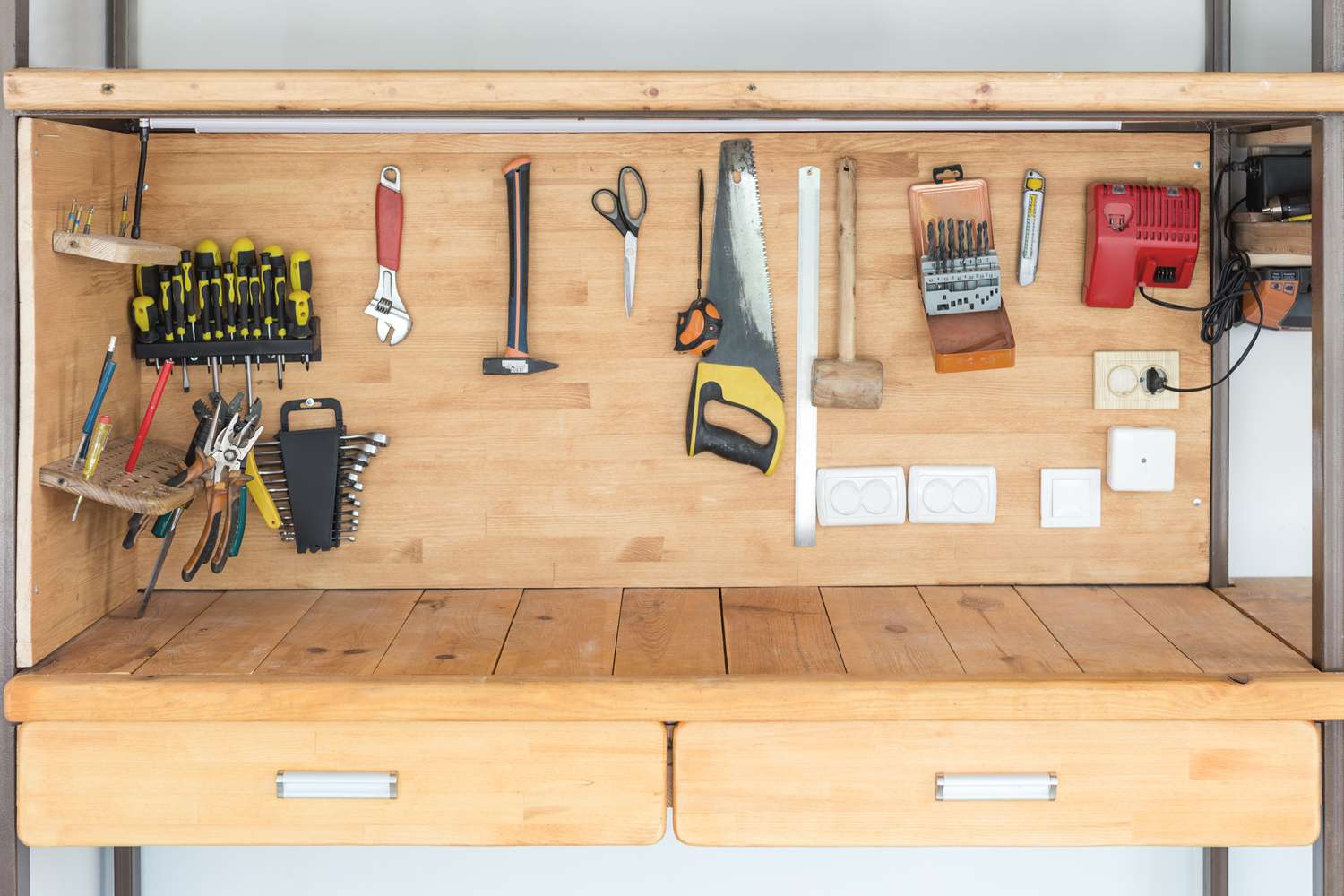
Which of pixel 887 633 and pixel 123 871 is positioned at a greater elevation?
pixel 887 633

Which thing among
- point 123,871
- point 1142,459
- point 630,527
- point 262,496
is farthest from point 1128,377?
point 123,871

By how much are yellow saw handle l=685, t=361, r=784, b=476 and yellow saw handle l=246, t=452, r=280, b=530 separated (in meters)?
0.61

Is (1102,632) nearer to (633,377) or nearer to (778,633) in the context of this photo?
(778,633)

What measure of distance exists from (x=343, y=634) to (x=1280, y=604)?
1297 mm

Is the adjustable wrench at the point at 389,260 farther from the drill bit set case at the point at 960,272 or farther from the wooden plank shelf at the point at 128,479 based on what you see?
the drill bit set case at the point at 960,272

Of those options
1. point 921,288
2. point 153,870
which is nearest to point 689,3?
point 921,288

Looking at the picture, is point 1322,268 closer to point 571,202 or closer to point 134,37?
point 571,202

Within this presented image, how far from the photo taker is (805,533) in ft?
5.04

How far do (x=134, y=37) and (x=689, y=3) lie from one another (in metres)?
0.81

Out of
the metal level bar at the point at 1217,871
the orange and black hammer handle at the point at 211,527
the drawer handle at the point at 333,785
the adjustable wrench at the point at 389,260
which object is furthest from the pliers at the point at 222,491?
the metal level bar at the point at 1217,871

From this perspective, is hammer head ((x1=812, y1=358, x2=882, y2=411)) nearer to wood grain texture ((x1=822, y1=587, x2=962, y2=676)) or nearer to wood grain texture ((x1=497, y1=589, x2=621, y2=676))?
wood grain texture ((x1=822, y1=587, x2=962, y2=676))

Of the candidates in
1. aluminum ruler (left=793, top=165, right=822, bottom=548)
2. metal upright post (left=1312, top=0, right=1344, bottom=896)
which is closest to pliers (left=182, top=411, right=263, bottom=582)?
aluminum ruler (left=793, top=165, right=822, bottom=548)

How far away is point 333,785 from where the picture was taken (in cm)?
116

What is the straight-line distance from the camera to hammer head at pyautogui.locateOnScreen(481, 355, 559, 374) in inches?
58.6
